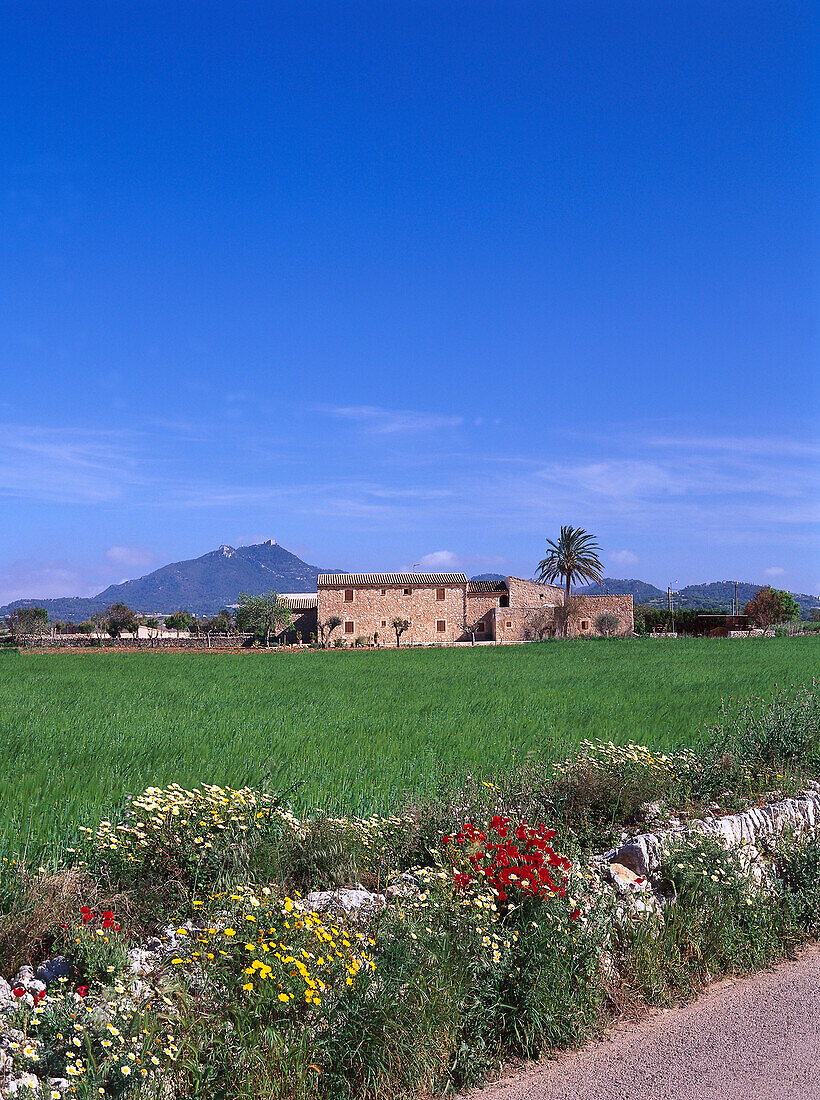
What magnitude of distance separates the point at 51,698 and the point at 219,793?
11.8m

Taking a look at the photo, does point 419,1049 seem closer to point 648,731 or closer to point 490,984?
point 490,984

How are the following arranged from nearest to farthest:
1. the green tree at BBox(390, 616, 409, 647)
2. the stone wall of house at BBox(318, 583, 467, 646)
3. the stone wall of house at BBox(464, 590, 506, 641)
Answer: the green tree at BBox(390, 616, 409, 647), the stone wall of house at BBox(318, 583, 467, 646), the stone wall of house at BBox(464, 590, 506, 641)

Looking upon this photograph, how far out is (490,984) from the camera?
4.31 metres

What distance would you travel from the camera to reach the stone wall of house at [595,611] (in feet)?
217

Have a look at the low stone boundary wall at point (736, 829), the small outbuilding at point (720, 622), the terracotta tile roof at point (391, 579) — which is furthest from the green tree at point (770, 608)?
the low stone boundary wall at point (736, 829)

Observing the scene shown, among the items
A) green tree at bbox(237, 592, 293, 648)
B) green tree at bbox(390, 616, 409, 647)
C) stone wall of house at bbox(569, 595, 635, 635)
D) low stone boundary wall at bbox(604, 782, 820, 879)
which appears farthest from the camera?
stone wall of house at bbox(569, 595, 635, 635)

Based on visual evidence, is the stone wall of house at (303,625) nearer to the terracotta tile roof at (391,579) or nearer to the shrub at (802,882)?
the terracotta tile roof at (391,579)

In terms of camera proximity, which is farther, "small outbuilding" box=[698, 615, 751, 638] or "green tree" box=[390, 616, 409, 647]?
"small outbuilding" box=[698, 615, 751, 638]

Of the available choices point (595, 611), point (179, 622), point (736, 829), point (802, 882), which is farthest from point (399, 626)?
point (802, 882)

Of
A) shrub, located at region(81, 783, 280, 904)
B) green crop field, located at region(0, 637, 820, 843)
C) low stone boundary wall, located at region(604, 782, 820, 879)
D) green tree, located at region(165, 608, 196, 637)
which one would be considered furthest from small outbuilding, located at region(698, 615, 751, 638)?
shrub, located at region(81, 783, 280, 904)

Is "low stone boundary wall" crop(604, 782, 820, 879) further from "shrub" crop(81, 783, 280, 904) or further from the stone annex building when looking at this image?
the stone annex building

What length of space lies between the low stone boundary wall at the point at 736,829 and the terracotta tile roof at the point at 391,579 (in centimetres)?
5821

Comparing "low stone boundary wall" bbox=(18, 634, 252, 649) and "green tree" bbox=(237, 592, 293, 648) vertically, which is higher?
"green tree" bbox=(237, 592, 293, 648)

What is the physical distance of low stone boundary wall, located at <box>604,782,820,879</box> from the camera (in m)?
5.51
